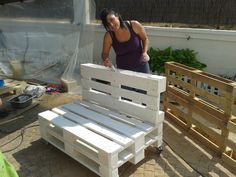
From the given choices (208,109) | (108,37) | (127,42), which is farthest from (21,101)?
(208,109)

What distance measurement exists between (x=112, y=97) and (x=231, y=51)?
2961mm

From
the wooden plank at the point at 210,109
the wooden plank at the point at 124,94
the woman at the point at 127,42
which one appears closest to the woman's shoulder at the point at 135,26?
the woman at the point at 127,42

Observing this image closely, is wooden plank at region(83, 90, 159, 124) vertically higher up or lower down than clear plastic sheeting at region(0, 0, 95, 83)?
lower down

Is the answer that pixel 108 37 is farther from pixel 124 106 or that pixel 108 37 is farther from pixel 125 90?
pixel 124 106

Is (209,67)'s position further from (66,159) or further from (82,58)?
(66,159)

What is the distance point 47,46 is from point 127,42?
3.43 meters

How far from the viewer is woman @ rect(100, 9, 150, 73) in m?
3.56

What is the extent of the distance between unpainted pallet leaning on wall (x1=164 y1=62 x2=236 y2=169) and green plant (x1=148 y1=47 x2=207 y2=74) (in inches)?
54.4

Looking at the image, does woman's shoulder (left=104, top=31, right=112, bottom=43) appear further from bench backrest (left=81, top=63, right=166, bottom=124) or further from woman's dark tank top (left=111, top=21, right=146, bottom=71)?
bench backrest (left=81, top=63, right=166, bottom=124)

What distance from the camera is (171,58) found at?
5848 mm

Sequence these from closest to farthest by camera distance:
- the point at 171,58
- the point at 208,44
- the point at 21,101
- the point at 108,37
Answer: the point at 108,37, the point at 21,101, the point at 208,44, the point at 171,58

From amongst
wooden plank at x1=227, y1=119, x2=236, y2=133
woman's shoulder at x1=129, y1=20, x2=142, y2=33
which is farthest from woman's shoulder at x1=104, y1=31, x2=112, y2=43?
wooden plank at x1=227, y1=119, x2=236, y2=133

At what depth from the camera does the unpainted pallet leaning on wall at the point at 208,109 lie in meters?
3.27

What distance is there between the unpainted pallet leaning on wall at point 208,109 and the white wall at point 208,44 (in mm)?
1647
